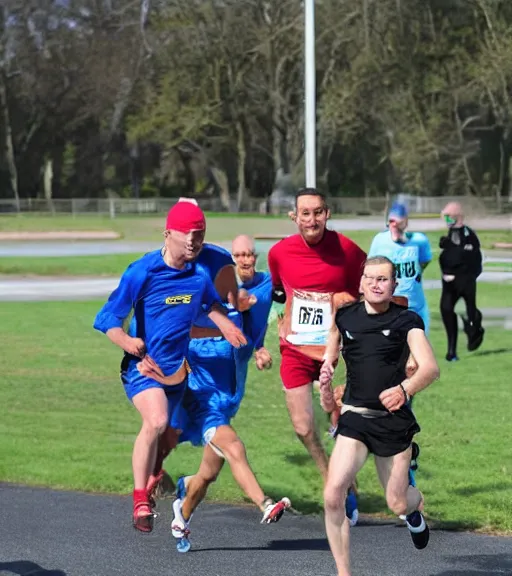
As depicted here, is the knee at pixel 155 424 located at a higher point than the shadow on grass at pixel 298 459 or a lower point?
higher

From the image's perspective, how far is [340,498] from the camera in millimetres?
5926

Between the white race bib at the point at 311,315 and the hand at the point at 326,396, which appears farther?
the white race bib at the point at 311,315

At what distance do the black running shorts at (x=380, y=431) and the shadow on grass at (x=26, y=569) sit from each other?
5.57 ft

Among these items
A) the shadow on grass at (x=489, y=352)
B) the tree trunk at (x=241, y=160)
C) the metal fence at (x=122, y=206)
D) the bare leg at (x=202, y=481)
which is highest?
the bare leg at (x=202, y=481)

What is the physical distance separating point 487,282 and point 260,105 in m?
44.1

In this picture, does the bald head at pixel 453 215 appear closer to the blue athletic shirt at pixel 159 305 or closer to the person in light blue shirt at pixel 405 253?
the person in light blue shirt at pixel 405 253

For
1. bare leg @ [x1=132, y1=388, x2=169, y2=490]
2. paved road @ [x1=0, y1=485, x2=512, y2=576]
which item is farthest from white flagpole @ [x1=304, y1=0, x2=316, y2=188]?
bare leg @ [x1=132, y1=388, x2=169, y2=490]

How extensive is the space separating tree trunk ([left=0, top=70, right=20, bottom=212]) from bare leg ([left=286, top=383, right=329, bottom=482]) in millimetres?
69799

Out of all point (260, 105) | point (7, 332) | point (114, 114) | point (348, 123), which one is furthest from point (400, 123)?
point (7, 332)

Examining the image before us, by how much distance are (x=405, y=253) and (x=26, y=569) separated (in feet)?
21.1

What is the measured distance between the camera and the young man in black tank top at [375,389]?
5.92 m

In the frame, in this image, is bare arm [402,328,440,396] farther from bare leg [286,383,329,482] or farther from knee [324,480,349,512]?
bare leg [286,383,329,482]

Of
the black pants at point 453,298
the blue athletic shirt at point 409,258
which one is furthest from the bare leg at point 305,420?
the black pants at point 453,298

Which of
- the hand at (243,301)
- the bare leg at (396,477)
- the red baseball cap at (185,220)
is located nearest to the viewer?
the bare leg at (396,477)
